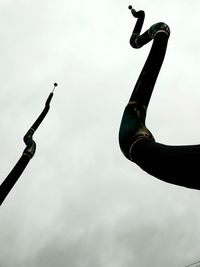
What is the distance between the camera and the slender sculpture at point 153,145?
9.22 feet

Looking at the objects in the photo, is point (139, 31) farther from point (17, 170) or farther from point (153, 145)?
point (17, 170)

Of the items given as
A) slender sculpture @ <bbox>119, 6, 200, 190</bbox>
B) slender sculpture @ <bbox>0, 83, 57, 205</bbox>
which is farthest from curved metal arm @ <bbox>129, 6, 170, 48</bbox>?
slender sculpture @ <bbox>0, 83, 57, 205</bbox>

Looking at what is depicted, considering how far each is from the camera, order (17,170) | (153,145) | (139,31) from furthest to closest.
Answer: (17,170), (139,31), (153,145)

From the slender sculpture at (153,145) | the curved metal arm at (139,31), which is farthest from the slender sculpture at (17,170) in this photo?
the slender sculpture at (153,145)

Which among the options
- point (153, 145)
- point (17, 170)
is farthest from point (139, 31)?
point (17, 170)

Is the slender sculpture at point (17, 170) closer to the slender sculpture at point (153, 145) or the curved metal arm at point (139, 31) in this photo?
the curved metal arm at point (139, 31)

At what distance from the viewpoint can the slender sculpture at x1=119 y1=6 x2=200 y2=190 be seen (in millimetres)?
2811

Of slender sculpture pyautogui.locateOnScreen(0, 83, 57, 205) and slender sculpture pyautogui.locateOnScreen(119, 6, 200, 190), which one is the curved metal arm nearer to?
slender sculpture pyautogui.locateOnScreen(119, 6, 200, 190)

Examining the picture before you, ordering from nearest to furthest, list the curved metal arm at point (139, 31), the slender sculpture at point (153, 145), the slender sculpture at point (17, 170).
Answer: the slender sculpture at point (153, 145)
the curved metal arm at point (139, 31)
the slender sculpture at point (17, 170)

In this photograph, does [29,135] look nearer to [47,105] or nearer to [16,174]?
[47,105]

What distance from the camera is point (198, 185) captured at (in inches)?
109

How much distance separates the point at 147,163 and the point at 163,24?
215 centimetres

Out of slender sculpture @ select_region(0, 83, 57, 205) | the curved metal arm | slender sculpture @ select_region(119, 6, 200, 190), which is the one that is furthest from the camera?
slender sculpture @ select_region(0, 83, 57, 205)

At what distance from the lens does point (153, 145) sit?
3305 mm
